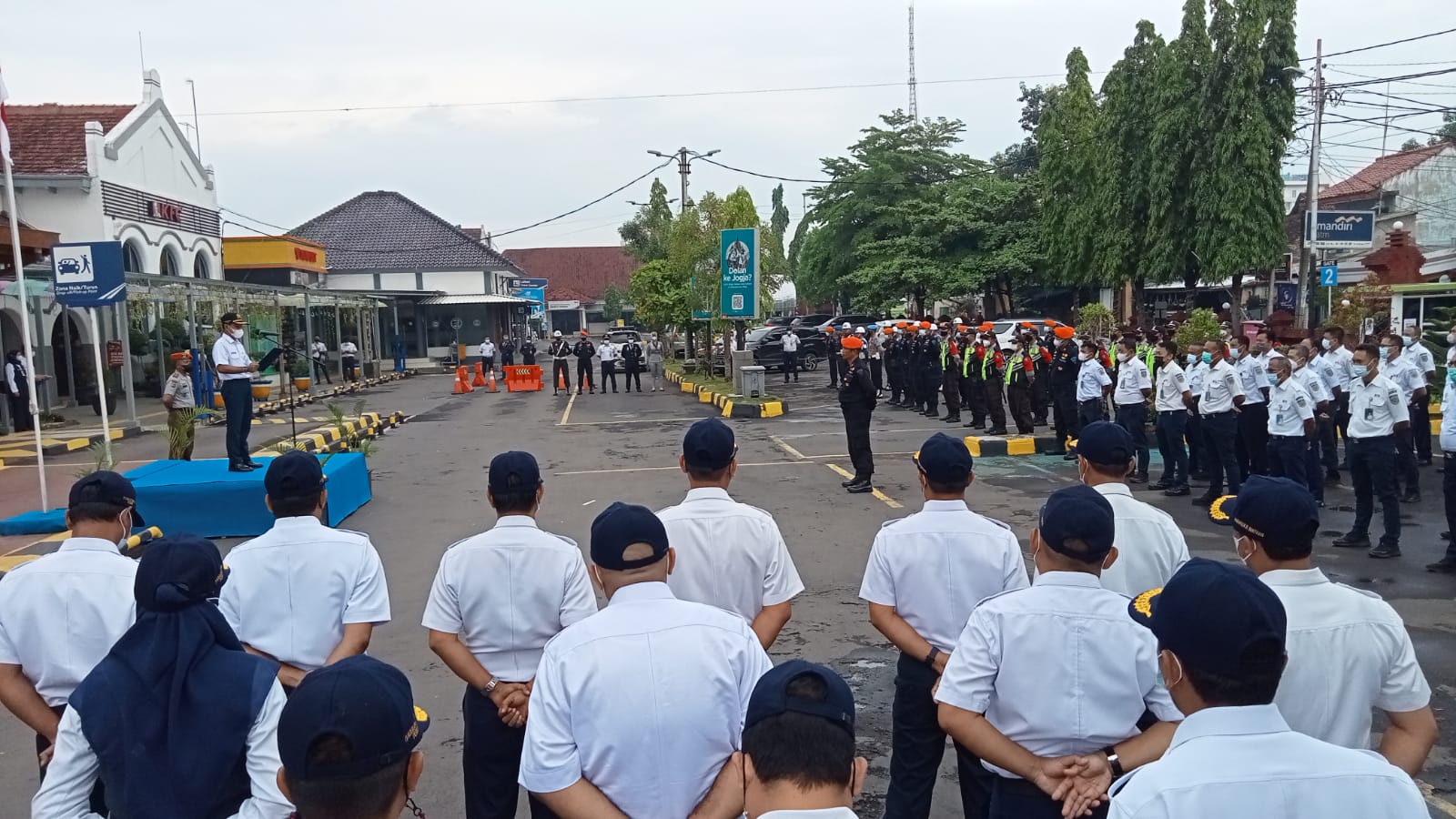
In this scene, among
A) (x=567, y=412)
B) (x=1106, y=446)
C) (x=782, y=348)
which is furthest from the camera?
(x=782, y=348)

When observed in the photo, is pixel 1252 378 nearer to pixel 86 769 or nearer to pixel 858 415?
pixel 858 415

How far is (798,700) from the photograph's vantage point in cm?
184

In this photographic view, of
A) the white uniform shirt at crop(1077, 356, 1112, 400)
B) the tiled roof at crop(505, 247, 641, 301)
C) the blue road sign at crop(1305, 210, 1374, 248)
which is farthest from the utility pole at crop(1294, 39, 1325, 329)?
the tiled roof at crop(505, 247, 641, 301)

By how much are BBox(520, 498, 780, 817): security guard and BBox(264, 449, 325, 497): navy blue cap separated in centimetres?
152

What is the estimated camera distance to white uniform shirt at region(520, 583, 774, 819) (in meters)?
2.36

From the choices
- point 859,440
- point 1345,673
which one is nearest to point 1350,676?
point 1345,673

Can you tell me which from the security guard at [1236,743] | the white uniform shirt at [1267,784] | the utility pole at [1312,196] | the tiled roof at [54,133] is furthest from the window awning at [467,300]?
the white uniform shirt at [1267,784]

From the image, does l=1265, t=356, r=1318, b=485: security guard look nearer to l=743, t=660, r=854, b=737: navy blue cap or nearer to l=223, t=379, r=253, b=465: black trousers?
l=743, t=660, r=854, b=737: navy blue cap

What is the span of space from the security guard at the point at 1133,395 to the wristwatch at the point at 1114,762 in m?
9.71

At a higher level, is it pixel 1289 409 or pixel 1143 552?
pixel 1143 552

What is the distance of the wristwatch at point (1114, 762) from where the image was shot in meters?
2.69

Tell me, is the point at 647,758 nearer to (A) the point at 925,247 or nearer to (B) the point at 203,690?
(B) the point at 203,690

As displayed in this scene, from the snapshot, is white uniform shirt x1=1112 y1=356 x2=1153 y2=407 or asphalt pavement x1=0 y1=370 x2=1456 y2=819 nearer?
asphalt pavement x1=0 y1=370 x2=1456 y2=819

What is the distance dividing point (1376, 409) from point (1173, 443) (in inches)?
104
